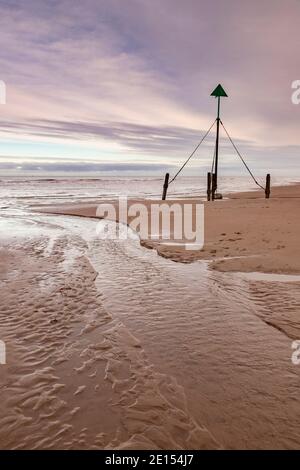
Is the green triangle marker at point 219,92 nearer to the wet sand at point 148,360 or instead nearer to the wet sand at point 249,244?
the wet sand at point 249,244

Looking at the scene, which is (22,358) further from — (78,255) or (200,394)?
(78,255)

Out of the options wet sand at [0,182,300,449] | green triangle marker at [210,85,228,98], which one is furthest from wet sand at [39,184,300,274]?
green triangle marker at [210,85,228,98]

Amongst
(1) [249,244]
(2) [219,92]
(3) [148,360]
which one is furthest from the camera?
(2) [219,92]

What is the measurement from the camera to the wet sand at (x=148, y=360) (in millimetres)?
2498

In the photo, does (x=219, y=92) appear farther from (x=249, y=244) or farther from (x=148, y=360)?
(x=148, y=360)

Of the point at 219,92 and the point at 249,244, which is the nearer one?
the point at 249,244

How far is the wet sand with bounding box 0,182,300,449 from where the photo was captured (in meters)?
2.50

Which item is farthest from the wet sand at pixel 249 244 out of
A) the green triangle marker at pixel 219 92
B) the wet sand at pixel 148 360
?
the green triangle marker at pixel 219 92

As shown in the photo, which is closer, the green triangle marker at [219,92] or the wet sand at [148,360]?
the wet sand at [148,360]

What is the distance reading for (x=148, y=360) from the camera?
3490 mm

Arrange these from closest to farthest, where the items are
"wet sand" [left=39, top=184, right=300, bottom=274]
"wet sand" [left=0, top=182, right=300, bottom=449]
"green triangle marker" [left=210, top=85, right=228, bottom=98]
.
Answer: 1. "wet sand" [left=0, top=182, right=300, bottom=449]
2. "wet sand" [left=39, top=184, right=300, bottom=274]
3. "green triangle marker" [left=210, top=85, right=228, bottom=98]

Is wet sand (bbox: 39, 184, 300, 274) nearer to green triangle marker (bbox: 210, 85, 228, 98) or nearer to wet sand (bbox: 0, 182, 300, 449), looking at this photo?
wet sand (bbox: 0, 182, 300, 449)

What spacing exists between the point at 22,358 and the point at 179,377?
5.13 ft

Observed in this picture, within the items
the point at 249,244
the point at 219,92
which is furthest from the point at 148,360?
the point at 219,92
